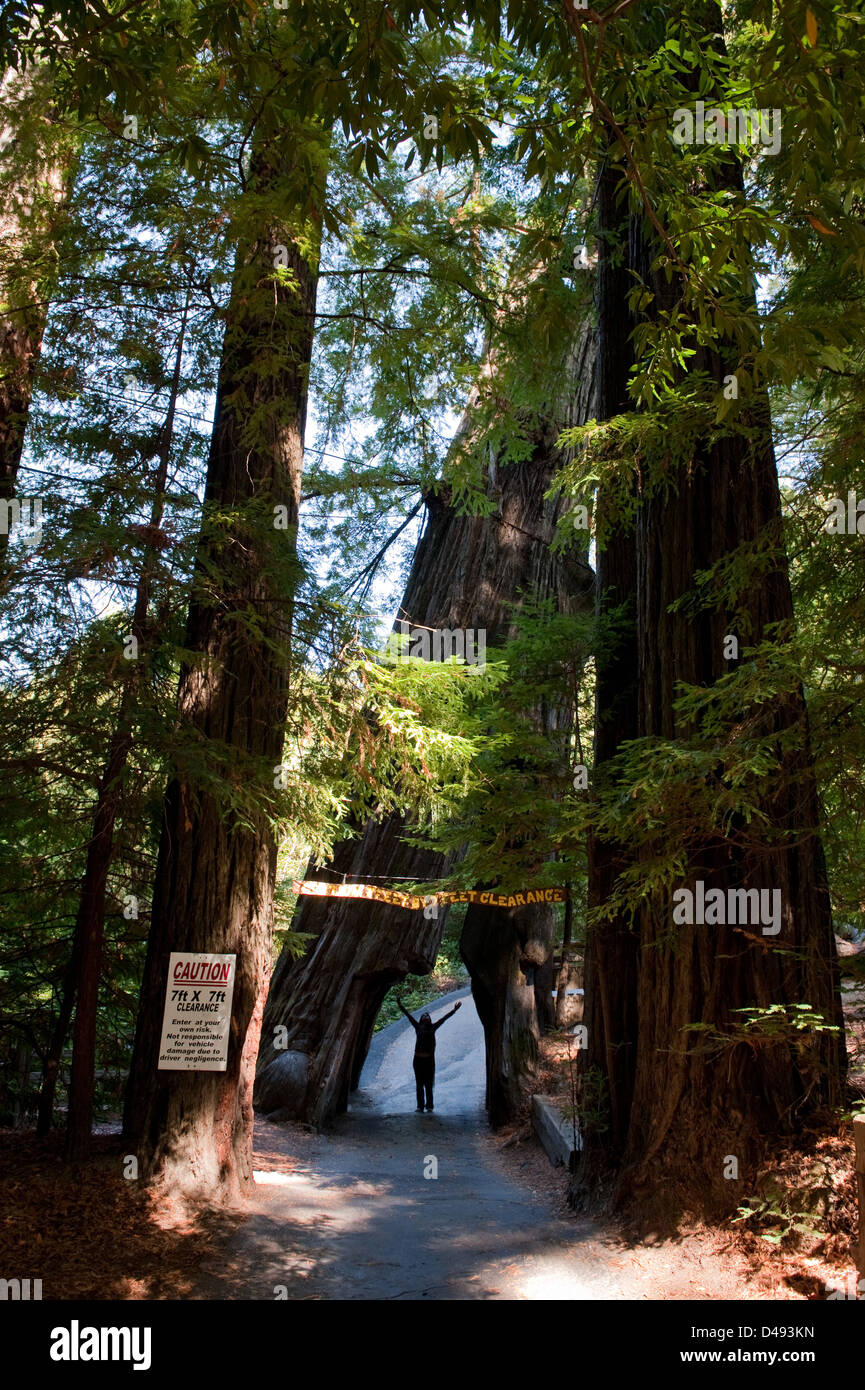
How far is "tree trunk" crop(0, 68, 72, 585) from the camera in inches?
270

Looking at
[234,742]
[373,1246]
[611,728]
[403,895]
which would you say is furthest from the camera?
[403,895]

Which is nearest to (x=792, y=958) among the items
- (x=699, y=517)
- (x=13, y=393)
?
(x=699, y=517)

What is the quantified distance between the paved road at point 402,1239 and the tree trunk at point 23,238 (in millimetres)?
5418

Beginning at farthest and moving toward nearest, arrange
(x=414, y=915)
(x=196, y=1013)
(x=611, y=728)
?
(x=414, y=915), (x=611, y=728), (x=196, y=1013)

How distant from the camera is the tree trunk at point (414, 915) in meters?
13.9

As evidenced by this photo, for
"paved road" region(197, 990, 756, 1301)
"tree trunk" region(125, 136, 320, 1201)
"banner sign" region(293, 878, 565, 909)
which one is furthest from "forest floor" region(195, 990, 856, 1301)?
"banner sign" region(293, 878, 565, 909)

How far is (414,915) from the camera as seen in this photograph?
1508cm

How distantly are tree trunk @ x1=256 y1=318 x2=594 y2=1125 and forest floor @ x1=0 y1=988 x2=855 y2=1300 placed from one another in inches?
240

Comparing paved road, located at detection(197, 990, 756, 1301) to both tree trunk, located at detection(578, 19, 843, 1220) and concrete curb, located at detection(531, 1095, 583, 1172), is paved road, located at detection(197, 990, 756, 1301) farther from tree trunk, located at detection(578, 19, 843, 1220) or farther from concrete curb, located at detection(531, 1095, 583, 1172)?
tree trunk, located at detection(578, 19, 843, 1220)

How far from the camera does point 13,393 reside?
7434mm

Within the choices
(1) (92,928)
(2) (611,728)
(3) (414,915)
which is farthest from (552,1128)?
(1) (92,928)

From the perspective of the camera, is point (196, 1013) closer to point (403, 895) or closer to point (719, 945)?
point (719, 945)

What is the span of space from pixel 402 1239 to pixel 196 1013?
6.74ft

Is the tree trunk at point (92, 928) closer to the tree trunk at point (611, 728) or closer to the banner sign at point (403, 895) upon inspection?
the tree trunk at point (611, 728)
